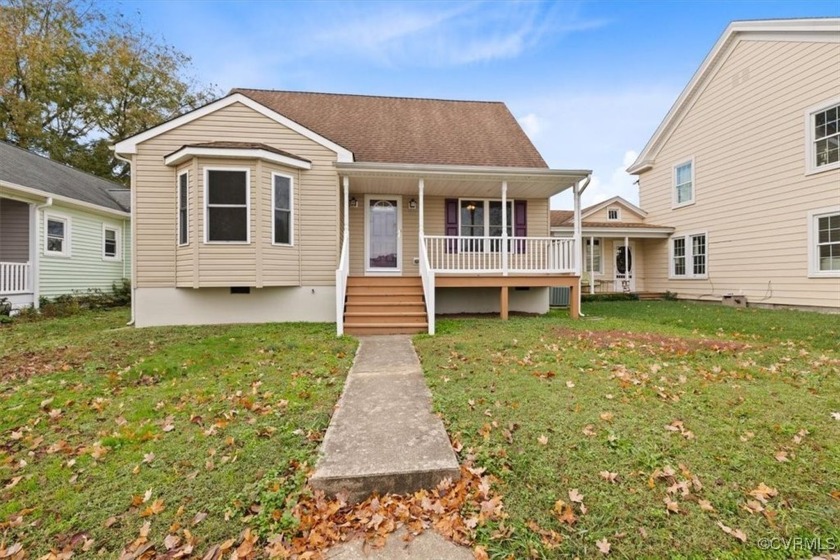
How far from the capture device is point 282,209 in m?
8.73

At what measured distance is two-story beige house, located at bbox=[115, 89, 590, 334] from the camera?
8.27 metres

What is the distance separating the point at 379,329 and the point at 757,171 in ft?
42.9

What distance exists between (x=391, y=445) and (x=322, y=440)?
1.91ft

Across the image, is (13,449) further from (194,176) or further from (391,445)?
(194,176)

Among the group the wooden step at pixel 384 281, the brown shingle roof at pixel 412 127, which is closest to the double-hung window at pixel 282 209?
the wooden step at pixel 384 281

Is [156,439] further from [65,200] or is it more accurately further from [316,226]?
[65,200]

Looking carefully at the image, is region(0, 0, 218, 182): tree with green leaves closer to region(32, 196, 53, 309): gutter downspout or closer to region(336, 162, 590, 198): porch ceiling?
region(32, 196, 53, 309): gutter downspout

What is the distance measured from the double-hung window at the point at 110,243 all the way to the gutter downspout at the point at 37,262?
2.87 meters

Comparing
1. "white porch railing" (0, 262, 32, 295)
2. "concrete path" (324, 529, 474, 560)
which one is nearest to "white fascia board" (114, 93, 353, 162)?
"white porch railing" (0, 262, 32, 295)

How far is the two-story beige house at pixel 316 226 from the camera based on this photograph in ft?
27.1

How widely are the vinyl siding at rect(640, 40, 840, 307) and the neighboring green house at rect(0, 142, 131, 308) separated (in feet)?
70.5

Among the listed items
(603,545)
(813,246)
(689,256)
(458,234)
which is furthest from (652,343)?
(689,256)

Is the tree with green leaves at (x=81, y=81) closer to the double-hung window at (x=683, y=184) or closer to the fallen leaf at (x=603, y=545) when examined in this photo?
the double-hung window at (x=683, y=184)

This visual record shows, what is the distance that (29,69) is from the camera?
1952 centimetres
